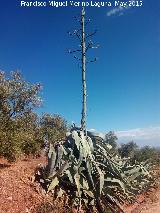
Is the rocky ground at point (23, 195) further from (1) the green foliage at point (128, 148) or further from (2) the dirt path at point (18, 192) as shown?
(1) the green foliage at point (128, 148)

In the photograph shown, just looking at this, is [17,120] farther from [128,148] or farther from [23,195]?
[128,148]

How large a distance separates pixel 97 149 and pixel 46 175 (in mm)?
1762

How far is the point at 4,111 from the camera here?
85.5 feet

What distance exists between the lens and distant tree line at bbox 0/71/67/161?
45.5 ft

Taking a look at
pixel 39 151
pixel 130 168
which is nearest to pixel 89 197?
pixel 130 168

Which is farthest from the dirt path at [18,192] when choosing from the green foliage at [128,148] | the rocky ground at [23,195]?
the green foliage at [128,148]

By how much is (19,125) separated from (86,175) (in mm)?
5930

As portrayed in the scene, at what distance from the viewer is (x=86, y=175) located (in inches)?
429

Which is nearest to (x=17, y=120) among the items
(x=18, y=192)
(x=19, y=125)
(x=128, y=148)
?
(x=19, y=125)

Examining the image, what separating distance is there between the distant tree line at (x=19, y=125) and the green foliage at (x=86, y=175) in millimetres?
2829

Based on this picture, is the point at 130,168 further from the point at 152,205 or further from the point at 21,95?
the point at 21,95

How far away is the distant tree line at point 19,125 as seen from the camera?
13.9 meters

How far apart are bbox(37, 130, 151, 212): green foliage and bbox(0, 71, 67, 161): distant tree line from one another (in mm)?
2829

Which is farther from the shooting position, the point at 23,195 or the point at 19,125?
the point at 19,125
